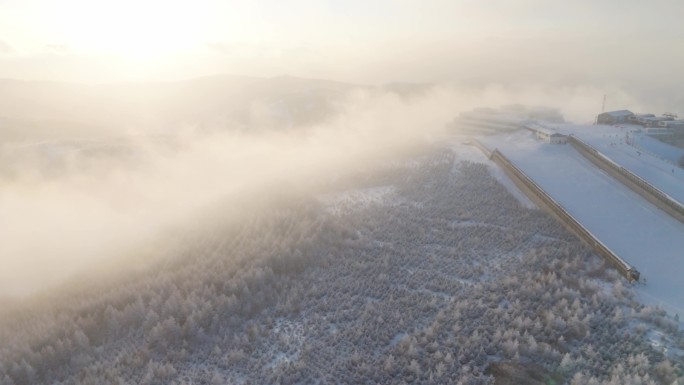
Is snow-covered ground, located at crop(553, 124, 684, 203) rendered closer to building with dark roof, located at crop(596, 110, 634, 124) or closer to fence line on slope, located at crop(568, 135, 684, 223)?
fence line on slope, located at crop(568, 135, 684, 223)

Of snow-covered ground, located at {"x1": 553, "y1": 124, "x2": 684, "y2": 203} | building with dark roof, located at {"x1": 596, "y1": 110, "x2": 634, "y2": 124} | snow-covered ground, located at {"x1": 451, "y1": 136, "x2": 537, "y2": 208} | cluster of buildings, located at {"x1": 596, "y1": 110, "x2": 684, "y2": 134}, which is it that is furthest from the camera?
building with dark roof, located at {"x1": 596, "y1": 110, "x2": 634, "y2": 124}

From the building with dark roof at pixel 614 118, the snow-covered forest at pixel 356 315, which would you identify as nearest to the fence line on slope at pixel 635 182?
the snow-covered forest at pixel 356 315

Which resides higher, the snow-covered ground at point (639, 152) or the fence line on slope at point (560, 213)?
the snow-covered ground at point (639, 152)

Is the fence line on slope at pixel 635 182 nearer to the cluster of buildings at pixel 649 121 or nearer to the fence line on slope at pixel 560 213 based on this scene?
the fence line on slope at pixel 560 213

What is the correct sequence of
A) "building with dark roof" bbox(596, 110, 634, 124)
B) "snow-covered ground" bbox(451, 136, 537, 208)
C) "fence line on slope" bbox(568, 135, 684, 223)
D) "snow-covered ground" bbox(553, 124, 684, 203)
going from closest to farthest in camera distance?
"fence line on slope" bbox(568, 135, 684, 223)
"snow-covered ground" bbox(553, 124, 684, 203)
"snow-covered ground" bbox(451, 136, 537, 208)
"building with dark roof" bbox(596, 110, 634, 124)

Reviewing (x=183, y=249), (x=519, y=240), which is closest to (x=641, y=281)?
(x=519, y=240)

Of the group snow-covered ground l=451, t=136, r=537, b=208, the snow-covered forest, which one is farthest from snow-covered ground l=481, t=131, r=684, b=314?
snow-covered ground l=451, t=136, r=537, b=208
